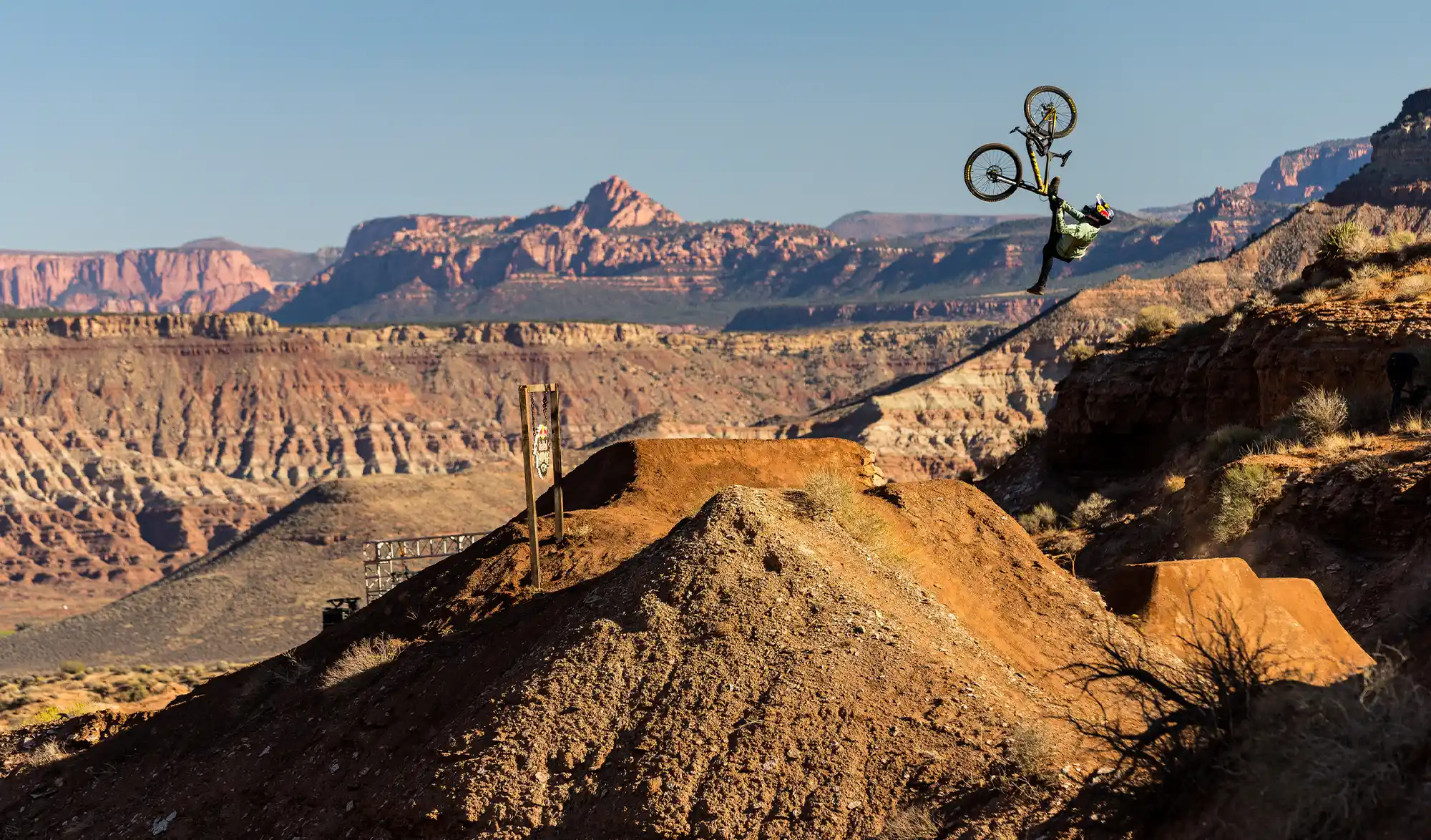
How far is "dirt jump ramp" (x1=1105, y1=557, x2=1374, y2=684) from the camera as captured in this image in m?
14.6

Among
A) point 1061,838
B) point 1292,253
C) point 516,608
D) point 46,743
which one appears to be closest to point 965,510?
point 516,608

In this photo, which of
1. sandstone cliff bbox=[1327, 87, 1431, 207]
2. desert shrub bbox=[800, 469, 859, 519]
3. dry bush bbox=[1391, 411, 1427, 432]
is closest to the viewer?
desert shrub bbox=[800, 469, 859, 519]

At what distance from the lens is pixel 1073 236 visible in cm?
1702

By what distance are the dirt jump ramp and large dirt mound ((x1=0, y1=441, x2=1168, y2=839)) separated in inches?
28.6

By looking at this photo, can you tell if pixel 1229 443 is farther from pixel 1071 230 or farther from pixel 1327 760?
pixel 1327 760

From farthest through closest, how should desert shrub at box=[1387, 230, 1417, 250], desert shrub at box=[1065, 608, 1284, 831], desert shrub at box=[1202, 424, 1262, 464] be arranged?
desert shrub at box=[1387, 230, 1417, 250] → desert shrub at box=[1202, 424, 1262, 464] → desert shrub at box=[1065, 608, 1284, 831]

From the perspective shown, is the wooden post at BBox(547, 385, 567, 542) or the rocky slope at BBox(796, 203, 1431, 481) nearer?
the wooden post at BBox(547, 385, 567, 542)

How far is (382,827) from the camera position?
11.5 meters

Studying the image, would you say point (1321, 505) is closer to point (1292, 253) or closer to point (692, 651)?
point (692, 651)

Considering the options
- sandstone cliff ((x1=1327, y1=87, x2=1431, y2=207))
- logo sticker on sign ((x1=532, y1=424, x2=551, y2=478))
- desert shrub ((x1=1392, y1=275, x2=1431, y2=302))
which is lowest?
logo sticker on sign ((x1=532, y1=424, x2=551, y2=478))

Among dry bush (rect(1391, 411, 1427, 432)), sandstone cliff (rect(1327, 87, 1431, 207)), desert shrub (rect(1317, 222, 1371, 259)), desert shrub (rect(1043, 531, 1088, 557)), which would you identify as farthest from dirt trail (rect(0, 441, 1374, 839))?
sandstone cliff (rect(1327, 87, 1431, 207))

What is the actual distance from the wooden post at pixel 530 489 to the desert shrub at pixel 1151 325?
70.0ft

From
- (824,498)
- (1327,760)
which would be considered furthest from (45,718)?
(1327,760)

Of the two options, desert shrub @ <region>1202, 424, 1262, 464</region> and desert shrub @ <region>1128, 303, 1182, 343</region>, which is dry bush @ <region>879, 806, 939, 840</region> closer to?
desert shrub @ <region>1202, 424, 1262, 464</region>
